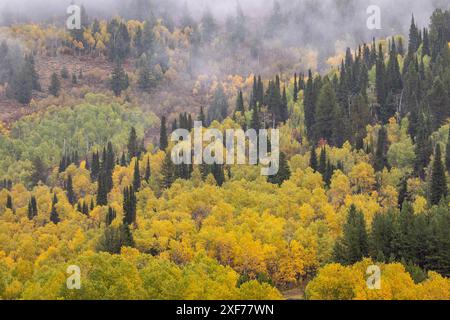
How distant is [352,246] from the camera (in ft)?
400

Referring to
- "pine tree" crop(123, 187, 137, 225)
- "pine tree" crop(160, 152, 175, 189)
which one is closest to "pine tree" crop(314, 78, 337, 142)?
"pine tree" crop(160, 152, 175, 189)

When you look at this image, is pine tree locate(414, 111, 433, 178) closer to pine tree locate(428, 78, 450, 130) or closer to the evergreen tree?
pine tree locate(428, 78, 450, 130)

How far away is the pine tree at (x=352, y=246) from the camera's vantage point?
398ft

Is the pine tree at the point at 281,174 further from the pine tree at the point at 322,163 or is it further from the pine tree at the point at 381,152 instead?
the pine tree at the point at 381,152

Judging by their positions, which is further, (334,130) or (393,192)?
(334,130)

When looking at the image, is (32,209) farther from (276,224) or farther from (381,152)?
(381,152)

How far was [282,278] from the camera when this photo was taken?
134125 millimetres

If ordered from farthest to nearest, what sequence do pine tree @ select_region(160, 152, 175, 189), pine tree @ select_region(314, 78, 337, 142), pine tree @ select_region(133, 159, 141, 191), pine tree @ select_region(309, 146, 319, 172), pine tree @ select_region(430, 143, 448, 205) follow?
1. pine tree @ select_region(314, 78, 337, 142)
2. pine tree @ select_region(133, 159, 141, 191)
3. pine tree @ select_region(160, 152, 175, 189)
4. pine tree @ select_region(309, 146, 319, 172)
5. pine tree @ select_region(430, 143, 448, 205)

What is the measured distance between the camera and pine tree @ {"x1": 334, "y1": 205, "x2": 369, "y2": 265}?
398 ft

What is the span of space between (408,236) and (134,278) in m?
42.0

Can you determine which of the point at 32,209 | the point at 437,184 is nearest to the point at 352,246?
the point at 437,184

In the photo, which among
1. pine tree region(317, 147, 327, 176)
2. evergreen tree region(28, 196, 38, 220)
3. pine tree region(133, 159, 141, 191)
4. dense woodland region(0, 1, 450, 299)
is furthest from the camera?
evergreen tree region(28, 196, 38, 220)
